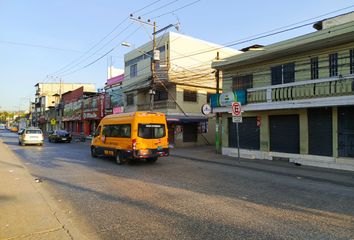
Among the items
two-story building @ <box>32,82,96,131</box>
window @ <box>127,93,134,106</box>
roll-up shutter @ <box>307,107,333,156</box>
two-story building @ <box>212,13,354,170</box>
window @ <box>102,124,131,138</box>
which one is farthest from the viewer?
two-story building @ <box>32,82,96,131</box>

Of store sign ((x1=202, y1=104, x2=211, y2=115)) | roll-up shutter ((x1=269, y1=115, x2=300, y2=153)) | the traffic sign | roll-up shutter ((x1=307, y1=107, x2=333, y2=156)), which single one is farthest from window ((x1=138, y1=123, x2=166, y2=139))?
roll-up shutter ((x1=307, y1=107, x2=333, y2=156))

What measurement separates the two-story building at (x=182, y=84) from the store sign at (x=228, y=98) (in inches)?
206

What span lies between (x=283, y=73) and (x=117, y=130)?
32.7 ft

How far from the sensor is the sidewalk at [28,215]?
529cm

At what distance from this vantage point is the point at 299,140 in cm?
1647

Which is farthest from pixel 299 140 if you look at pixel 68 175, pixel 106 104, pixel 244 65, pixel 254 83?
pixel 106 104

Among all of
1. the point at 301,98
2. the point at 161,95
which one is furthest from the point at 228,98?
the point at 161,95

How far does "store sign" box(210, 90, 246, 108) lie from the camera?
61.0 ft

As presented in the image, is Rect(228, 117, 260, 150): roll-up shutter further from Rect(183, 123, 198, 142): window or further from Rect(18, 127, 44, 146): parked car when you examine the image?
Rect(18, 127, 44, 146): parked car

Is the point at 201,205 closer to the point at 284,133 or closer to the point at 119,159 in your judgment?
the point at 119,159

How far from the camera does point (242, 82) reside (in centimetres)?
1991

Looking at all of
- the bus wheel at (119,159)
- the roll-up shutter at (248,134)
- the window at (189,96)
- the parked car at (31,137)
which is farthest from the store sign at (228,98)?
the parked car at (31,137)

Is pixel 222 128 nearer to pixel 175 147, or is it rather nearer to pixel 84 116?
pixel 175 147

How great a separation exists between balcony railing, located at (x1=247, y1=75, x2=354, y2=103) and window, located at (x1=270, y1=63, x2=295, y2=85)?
79 centimetres
